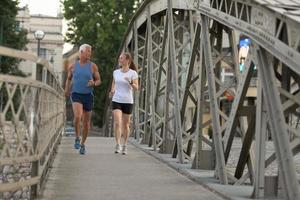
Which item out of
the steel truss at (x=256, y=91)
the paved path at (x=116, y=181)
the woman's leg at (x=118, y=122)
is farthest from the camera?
the woman's leg at (x=118, y=122)

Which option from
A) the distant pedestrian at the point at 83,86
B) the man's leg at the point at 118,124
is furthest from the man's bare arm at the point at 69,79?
the man's leg at the point at 118,124

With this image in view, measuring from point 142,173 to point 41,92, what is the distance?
2.95 meters

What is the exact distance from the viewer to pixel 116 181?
844 cm

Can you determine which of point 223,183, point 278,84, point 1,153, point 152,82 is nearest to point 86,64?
point 152,82

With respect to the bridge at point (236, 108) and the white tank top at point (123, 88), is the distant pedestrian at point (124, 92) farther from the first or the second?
the bridge at point (236, 108)

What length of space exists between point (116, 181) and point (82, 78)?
4261 millimetres

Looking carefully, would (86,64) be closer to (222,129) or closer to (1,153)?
(222,129)

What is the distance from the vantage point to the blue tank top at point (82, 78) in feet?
40.6

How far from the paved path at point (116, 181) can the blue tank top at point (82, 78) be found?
→ 1.31 metres

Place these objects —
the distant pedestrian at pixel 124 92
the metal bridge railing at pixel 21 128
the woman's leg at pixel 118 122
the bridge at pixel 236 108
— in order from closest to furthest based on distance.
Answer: the metal bridge railing at pixel 21 128
the bridge at pixel 236 108
the woman's leg at pixel 118 122
the distant pedestrian at pixel 124 92

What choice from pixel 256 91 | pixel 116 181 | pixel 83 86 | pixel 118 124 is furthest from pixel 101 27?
pixel 256 91

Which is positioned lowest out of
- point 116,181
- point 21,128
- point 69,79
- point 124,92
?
point 116,181

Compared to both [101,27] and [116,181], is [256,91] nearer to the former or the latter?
[116,181]

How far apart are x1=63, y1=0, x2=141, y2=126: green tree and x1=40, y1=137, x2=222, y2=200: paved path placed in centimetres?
4207
